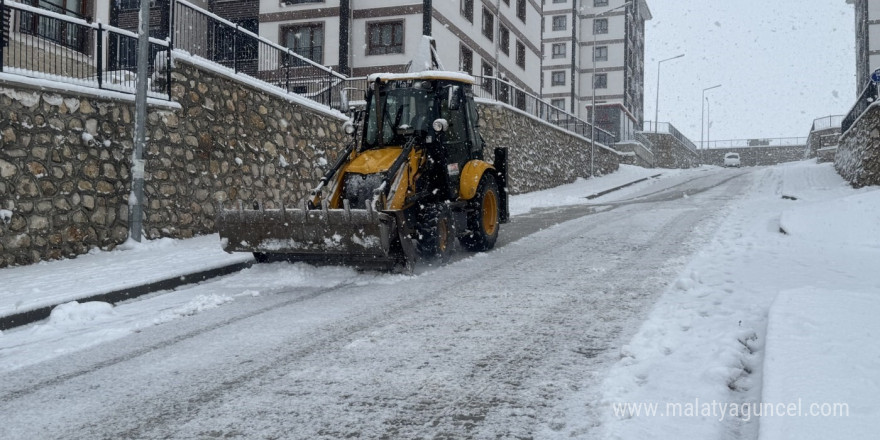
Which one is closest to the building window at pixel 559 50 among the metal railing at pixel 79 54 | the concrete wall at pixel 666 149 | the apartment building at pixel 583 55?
the apartment building at pixel 583 55

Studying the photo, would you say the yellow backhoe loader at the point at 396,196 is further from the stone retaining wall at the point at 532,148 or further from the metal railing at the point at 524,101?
the metal railing at the point at 524,101

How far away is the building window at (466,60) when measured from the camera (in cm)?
3012

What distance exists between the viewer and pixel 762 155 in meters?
71.8

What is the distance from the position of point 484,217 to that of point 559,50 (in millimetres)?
54195

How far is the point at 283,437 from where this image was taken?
3.50 metres

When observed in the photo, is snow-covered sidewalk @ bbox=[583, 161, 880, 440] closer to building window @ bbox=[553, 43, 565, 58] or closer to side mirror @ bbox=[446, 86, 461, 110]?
side mirror @ bbox=[446, 86, 461, 110]

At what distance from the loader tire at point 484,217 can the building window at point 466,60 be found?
1993 centimetres

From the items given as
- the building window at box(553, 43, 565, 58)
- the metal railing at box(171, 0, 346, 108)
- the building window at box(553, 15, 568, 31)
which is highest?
the building window at box(553, 15, 568, 31)

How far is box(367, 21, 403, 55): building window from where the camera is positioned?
91.6ft

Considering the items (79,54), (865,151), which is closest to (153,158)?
(79,54)

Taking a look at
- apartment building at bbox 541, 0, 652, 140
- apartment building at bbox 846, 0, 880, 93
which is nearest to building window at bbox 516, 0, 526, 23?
apartment building at bbox 541, 0, 652, 140

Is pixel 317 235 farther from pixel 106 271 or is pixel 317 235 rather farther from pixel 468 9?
pixel 468 9

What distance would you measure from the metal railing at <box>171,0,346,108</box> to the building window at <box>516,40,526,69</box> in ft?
74.0

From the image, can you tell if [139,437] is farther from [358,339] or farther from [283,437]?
[358,339]
